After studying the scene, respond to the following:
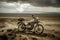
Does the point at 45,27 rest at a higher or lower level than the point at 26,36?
higher

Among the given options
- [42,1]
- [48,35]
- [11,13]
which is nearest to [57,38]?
[48,35]

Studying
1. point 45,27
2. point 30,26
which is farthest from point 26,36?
point 45,27

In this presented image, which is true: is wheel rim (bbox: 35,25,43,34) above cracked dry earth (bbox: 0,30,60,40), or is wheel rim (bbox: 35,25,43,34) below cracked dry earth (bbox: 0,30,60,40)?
above

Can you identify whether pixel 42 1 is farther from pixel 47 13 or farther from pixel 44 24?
pixel 44 24

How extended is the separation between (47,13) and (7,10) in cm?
65

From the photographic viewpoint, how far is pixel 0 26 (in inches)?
96.8

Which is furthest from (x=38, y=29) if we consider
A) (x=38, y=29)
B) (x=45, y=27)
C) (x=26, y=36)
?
(x=26, y=36)

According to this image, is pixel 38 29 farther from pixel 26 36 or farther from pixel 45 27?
pixel 26 36

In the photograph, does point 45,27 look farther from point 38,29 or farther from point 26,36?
point 26,36

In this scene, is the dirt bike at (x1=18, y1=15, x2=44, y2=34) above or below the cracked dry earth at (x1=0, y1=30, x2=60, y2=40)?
above

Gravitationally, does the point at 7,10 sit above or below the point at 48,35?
above

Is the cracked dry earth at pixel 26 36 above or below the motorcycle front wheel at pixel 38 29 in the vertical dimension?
below

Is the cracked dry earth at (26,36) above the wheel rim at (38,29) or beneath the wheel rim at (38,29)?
beneath

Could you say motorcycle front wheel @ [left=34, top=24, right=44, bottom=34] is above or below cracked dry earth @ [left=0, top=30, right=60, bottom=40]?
above
